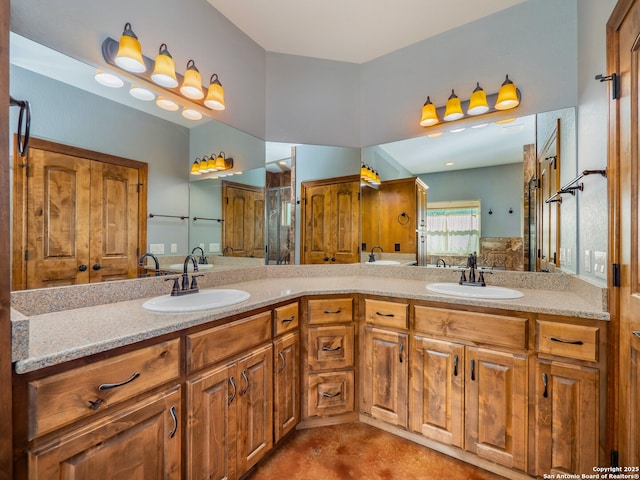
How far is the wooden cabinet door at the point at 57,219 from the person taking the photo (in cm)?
121

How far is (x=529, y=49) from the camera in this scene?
1907 millimetres

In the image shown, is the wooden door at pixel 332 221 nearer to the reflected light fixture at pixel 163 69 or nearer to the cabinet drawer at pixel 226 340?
the cabinet drawer at pixel 226 340

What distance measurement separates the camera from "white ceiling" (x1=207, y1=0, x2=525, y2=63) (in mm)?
1968

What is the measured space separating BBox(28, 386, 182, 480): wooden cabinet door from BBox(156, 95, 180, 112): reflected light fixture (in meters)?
1.53

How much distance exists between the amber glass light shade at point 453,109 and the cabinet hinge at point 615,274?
1319 mm

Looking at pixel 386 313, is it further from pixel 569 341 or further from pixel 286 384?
pixel 569 341

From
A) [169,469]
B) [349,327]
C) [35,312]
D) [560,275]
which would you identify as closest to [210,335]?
[169,469]

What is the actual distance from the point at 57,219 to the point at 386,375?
1.92m

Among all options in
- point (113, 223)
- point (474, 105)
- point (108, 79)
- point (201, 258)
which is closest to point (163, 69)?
point (108, 79)

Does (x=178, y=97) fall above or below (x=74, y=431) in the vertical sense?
above

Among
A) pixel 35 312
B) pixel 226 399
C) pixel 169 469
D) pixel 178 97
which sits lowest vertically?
pixel 169 469

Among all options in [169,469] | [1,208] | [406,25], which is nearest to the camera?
[1,208]

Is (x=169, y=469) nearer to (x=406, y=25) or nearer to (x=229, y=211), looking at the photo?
(x=229, y=211)

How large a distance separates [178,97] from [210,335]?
1.44m
